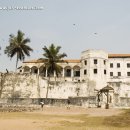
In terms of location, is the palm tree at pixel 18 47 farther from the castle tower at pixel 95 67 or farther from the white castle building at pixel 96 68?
the castle tower at pixel 95 67

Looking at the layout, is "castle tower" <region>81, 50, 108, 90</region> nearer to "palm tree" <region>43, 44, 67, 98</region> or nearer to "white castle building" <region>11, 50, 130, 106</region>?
"white castle building" <region>11, 50, 130, 106</region>

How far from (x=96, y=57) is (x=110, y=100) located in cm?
2165

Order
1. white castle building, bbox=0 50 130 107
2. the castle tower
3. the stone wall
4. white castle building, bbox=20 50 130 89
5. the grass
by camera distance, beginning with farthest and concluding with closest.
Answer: white castle building, bbox=20 50 130 89 → the castle tower → white castle building, bbox=0 50 130 107 → the stone wall → the grass

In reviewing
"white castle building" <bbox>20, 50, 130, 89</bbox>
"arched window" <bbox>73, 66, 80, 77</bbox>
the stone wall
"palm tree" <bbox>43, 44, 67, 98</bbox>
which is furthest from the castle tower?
"palm tree" <bbox>43, 44, 67, 98</bbox>

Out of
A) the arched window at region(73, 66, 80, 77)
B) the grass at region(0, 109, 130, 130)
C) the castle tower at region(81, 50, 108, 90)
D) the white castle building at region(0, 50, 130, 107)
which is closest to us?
the grass at region(0, 109, 130, 130)

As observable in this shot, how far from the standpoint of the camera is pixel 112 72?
75.1 m

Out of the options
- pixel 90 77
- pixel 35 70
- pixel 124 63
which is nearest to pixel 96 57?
pixel 90 77

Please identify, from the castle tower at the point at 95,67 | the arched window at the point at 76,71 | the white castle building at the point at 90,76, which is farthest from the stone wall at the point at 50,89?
the arched window at the point at 76,71

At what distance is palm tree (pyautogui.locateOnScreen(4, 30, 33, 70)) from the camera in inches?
2302

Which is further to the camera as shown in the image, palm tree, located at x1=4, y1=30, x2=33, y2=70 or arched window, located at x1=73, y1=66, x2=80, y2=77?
arched window, located at x1=73, y1=66, x2=80, y2=77

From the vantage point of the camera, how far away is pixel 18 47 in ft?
192

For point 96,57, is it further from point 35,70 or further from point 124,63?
point 35,70

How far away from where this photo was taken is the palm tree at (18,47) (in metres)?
58.5

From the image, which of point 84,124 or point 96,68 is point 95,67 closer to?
point 96,68
